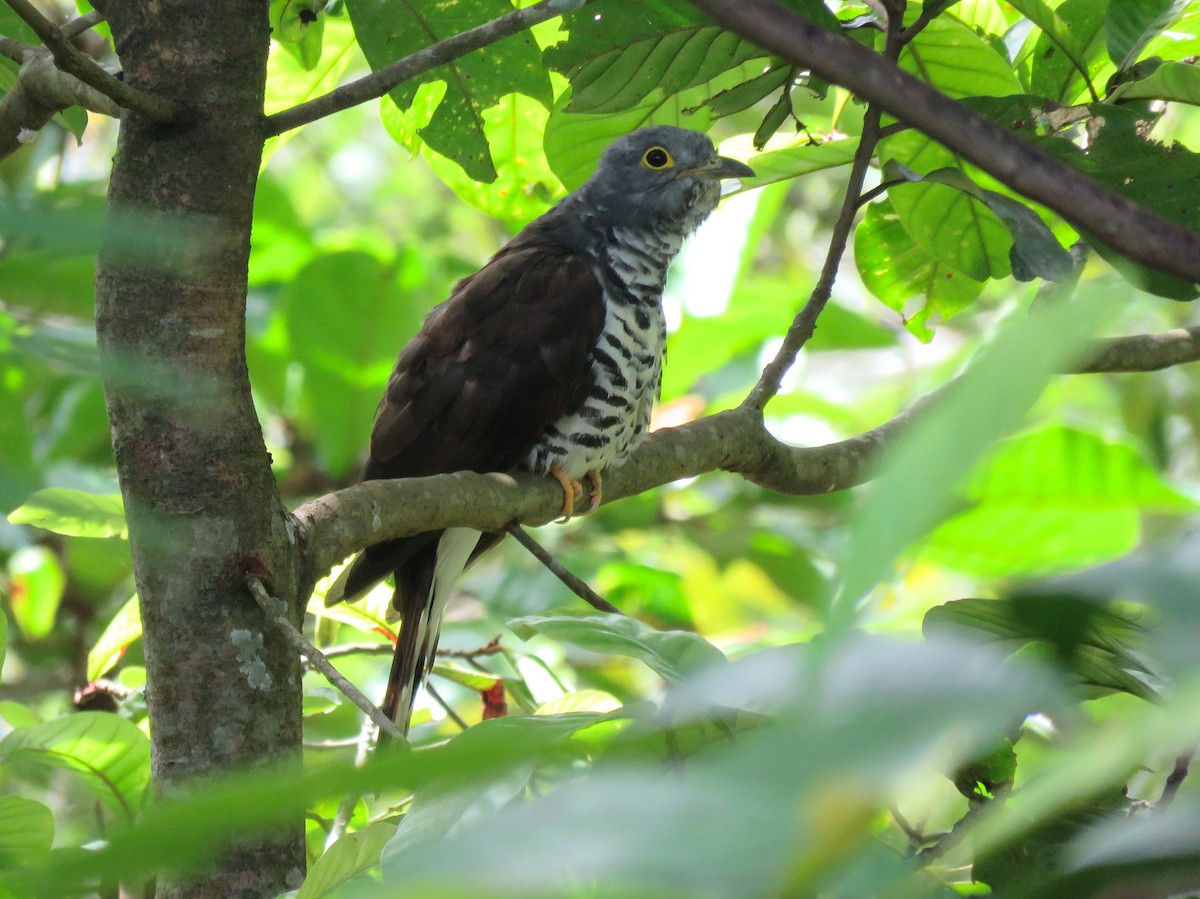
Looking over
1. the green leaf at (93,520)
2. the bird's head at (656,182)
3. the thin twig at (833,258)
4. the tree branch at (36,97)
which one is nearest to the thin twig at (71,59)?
the tree branch at (36,97)

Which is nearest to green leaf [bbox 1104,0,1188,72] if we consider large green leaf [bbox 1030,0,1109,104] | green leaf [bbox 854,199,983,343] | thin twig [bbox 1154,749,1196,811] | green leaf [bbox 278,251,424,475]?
large green leaf [bbox 1030,0,1109,104]

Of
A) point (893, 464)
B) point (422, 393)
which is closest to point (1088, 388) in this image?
point (422, 393)

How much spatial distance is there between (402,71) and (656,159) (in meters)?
1.97

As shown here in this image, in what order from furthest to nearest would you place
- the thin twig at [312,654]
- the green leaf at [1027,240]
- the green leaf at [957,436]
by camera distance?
1. the green leaf at [1027,240]
2. the thin twig at [312,654]
3. the green leaf at [957,436]

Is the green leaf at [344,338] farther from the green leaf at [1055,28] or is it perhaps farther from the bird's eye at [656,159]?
the green leaf at [1055,28]

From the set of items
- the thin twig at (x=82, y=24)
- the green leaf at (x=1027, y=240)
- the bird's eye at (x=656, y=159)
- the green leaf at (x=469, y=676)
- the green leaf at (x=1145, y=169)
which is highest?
the bird's eye at (x=656, y=159)

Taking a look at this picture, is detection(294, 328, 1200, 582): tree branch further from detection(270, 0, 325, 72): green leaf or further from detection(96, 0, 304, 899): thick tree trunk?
detection(270, 0, 325, 72): green leaf

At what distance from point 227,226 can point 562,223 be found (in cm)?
191

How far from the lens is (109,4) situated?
1.54 m

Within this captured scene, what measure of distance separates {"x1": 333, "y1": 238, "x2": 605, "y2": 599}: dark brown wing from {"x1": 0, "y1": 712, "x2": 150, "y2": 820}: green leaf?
106 cm

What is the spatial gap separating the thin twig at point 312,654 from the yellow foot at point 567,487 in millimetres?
1371

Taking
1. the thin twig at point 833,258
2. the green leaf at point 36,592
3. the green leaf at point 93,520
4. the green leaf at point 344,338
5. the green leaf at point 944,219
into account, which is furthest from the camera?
the green leaf at point 344,338

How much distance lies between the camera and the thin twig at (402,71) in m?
1.50

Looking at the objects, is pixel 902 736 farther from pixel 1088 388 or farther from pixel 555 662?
pixel 1088 388
